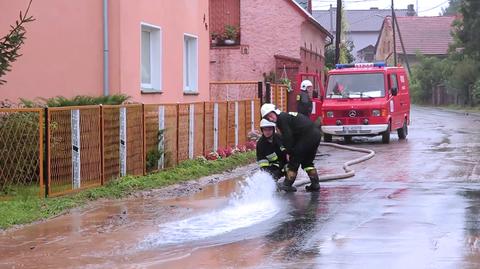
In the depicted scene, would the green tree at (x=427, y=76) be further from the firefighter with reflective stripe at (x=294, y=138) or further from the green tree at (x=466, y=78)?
the firefighter with reflective stripe at (x=294, y=138)

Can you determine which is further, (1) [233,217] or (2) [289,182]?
(2) [289,182]

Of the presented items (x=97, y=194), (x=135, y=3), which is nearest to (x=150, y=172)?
(x=97, y=194)

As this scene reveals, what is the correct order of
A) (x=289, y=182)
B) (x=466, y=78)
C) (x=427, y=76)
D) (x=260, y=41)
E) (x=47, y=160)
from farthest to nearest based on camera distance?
(x=427, y=76), (x=466, y=78), (x=260, y=41), (x=289, y=182), (x=47, y=160)

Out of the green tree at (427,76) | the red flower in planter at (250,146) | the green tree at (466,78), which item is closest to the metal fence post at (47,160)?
the red flower in planter at (250,146)

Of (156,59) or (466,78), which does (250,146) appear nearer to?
(156,59)

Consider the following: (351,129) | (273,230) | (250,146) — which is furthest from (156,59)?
(273,230)

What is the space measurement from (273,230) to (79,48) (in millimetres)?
7534

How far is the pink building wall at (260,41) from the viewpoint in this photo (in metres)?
33.6

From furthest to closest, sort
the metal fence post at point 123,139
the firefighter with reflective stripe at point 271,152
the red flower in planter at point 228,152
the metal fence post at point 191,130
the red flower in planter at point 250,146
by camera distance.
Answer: the red flower in planter at point 250,146 → the red flower in planter at point 228,152 → the metal fence post at point 191,130 → the metal fence post at point 123,139 → the firefighter with reflective stripe at point 271,152

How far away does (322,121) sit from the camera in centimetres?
2341

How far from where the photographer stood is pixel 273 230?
357 inches

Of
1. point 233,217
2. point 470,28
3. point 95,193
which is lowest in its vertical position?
point 233,217

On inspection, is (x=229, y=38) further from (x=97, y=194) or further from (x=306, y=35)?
(x=97, y=194)

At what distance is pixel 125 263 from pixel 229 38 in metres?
26.8
